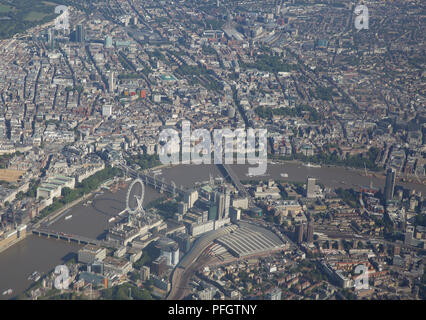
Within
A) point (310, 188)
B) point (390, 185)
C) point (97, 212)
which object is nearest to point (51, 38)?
point (97, 212)

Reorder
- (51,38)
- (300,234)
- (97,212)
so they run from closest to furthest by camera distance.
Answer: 1. (300,234)
2. (97,212)
3. (51,38)

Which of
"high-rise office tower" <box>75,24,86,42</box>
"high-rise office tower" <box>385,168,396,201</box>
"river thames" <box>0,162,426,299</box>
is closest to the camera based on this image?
"river thames" <box>0,162,426,299</box>

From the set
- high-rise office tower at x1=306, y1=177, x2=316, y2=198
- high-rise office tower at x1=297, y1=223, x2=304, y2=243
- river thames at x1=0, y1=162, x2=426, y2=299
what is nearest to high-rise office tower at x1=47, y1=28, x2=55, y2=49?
river thames at x1=0, y1=162, x2=426, y2=299

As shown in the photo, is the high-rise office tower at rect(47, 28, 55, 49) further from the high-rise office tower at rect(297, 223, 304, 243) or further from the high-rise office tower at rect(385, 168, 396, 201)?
the high-rise office tower at rect(297, 223, 304, 243)

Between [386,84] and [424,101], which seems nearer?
[424,101]

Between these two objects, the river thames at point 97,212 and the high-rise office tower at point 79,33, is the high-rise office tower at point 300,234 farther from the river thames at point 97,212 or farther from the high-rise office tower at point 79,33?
the high-rise office tower at point 79,33

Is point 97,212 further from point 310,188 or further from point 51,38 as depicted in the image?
point 51,38

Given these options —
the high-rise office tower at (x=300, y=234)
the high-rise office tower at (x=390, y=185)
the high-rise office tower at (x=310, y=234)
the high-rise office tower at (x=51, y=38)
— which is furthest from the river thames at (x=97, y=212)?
the high-rise office tower at (x=51, y=38)

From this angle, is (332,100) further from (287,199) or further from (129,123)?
(287,199)

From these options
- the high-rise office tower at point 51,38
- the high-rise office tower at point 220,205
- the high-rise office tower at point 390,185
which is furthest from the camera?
the high-rise office tower at point 51,38

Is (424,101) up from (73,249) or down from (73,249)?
up
